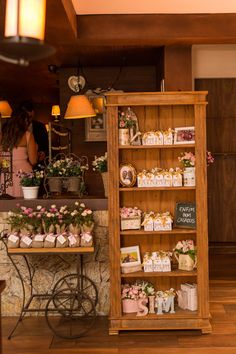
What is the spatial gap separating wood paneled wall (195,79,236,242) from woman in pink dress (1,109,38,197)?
2753 millimetres

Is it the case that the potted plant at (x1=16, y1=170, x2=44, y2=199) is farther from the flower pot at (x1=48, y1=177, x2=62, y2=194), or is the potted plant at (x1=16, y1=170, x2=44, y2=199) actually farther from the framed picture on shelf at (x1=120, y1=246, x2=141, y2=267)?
the framed picture on shelf at (x1=120, y1=246, x2=141, y2=267)

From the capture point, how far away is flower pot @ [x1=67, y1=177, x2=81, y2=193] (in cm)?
433

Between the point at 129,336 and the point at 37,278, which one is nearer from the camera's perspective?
the point at 129,336

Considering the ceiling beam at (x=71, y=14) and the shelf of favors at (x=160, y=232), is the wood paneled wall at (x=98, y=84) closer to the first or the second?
the ceiling beam at (x=71, y=14)

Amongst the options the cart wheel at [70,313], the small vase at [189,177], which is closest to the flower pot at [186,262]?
the small vase at [189,177]

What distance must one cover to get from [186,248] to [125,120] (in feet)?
3.66

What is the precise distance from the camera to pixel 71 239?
394 cm

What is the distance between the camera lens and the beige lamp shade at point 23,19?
1.53 metres

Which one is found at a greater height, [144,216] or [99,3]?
[99,3]

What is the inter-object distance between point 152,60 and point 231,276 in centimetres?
249

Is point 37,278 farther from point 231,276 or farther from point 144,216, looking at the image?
point 231,276

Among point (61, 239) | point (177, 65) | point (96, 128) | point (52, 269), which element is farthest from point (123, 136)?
point (96, 128)

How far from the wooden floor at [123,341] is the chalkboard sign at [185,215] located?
836 millimetres

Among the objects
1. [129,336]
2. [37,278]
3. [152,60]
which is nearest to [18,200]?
[37,278]
